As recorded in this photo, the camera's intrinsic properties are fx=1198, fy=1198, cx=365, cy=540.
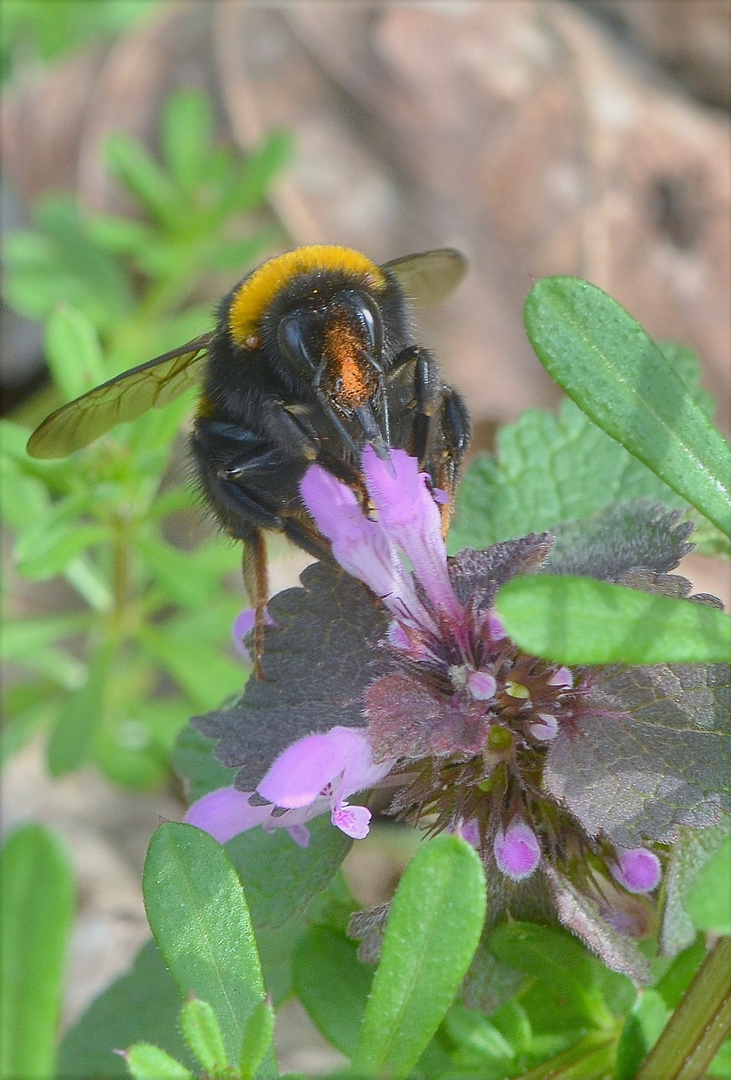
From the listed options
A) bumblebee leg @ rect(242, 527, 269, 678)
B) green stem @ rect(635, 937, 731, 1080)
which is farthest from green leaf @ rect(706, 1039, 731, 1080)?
bumblebee leg @ rect(242, 527, 269, 678)

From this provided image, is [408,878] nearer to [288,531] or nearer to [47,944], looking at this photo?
[288,531]

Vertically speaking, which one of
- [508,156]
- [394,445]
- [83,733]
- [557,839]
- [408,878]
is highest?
[394,445]

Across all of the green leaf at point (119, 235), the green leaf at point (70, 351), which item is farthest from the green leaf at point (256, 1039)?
the green leaf at point (119, 235)

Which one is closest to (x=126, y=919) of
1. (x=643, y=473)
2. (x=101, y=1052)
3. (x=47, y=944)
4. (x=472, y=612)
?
(x=47, y=944)

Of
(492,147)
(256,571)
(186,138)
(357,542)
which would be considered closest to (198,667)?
(256,571)

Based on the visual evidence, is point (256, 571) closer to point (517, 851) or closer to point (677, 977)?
point (517, 851)

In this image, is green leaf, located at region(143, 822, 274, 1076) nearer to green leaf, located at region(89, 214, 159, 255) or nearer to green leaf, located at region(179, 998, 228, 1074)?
green leaf, located at region(179, 998, 228, 1074)
